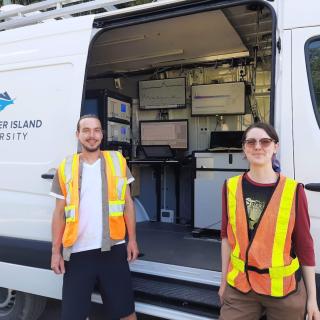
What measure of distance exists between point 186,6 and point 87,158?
3.83 feet

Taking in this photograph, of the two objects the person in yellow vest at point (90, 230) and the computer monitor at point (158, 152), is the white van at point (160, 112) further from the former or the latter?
the person in yellow vest at point (90, 230)

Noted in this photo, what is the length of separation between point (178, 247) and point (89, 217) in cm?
164

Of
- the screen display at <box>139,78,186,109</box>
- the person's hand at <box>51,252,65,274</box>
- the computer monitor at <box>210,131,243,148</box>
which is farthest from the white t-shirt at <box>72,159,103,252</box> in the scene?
the screen display at <box>139,78,186,109</box>

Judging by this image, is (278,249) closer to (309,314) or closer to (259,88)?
(309,314)

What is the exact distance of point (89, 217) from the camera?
2.46m

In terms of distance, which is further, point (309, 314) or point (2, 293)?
point (2, 293)

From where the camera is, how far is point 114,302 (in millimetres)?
2531

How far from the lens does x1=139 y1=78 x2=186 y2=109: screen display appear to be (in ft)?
18.9

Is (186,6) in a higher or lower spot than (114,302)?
higher

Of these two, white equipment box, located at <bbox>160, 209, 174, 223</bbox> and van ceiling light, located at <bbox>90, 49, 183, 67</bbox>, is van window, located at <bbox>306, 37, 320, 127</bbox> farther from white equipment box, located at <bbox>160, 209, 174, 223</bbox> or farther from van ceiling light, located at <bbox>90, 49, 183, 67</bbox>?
white equipment box, located at <bbox>160, 209, 174, 223</bbox>

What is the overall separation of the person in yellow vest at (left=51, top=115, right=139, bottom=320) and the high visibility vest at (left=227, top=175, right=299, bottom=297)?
899mm

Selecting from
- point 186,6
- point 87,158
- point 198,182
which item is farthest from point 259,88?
point 87,158

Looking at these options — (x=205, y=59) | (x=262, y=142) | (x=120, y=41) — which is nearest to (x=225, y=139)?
(x=205, y=59)

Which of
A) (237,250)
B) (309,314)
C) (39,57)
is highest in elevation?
(39,57)
